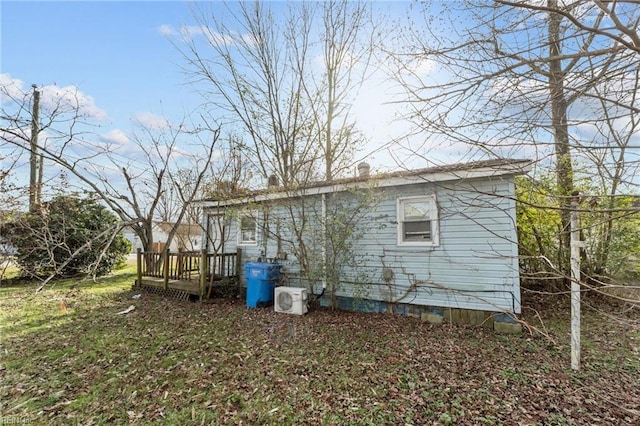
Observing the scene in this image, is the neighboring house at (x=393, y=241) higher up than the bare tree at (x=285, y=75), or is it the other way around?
→ the bare tree at (x=285, y=75)

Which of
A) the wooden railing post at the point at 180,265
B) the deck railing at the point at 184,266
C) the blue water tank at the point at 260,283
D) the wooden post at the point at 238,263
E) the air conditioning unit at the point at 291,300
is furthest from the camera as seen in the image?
the wooden post at the point at 238,263

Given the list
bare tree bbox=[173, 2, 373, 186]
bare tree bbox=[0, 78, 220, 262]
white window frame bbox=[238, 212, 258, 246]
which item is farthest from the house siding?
bare tree bbox=[0, 78, 220, 262]

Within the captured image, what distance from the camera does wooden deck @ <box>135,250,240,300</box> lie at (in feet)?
25.3

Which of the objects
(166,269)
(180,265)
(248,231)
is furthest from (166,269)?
(248,231)

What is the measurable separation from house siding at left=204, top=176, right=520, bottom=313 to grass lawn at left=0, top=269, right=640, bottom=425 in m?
0.62

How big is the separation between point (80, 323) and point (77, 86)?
5553mm

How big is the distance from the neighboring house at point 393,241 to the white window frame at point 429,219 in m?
0.02

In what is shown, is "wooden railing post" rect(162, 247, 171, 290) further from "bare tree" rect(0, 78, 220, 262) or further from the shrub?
"bare tree" rect(0, 78, 220, 262)

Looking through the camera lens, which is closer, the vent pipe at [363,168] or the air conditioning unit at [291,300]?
the air conditioning unit at [291,300]

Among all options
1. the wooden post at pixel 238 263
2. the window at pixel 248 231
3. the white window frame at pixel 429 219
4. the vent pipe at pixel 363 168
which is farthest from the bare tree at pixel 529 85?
the wooden post at pixel 238 263

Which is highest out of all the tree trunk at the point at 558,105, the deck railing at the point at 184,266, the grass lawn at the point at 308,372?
the tree trunk at the point at 558,105

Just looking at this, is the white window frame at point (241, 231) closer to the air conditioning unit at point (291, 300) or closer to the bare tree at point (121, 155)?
the air conditioning unit at point (291, 300)

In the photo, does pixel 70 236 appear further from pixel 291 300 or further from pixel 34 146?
pixel 291 300

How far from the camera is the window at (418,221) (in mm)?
6051
